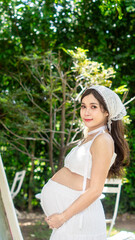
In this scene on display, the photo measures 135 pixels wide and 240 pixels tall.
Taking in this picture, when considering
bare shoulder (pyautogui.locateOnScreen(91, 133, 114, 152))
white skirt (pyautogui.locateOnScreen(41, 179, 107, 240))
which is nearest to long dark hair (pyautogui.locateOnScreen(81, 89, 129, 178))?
bare shoulder (pyautogui.locateOnScreen(91, 133, 114, 152))

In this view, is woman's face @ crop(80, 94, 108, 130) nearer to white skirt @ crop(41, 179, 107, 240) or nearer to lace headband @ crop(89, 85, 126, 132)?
lace headband @ crop(89, 85, 126, 132)

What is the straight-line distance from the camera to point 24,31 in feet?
17.4

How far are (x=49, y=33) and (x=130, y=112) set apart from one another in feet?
6.18

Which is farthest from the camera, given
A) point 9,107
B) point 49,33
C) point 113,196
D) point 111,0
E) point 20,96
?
point 113,196

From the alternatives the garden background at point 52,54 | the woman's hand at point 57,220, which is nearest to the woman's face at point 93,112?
the woman's hand at point 57,220

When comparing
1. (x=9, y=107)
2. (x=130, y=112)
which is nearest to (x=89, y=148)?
(x=9, y=107)

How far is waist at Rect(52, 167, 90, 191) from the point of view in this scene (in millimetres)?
1646

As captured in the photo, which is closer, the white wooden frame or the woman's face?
the woman's face

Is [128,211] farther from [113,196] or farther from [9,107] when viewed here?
[9,107]

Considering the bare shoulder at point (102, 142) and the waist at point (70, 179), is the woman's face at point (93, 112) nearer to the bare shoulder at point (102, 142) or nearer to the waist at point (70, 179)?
the bare shoulder at point (102, 142)

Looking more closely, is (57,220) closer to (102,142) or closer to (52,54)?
(102,142)

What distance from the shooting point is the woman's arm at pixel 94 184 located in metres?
1.54

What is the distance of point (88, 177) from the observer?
5.37ft

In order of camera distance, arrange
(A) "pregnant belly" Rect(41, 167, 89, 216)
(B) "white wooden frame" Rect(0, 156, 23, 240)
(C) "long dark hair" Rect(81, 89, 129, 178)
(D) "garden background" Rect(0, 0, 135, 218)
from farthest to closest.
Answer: (D) "garden background" Rect(0, 0, 135, 218) < (B) "white wooden frame" Rect(0, 156, 23, 240) < (C) "long dark hair" Rect(81, 89, 129, 178) < (A) "pregnant belly" Rect(41, 167, 89, 216)
